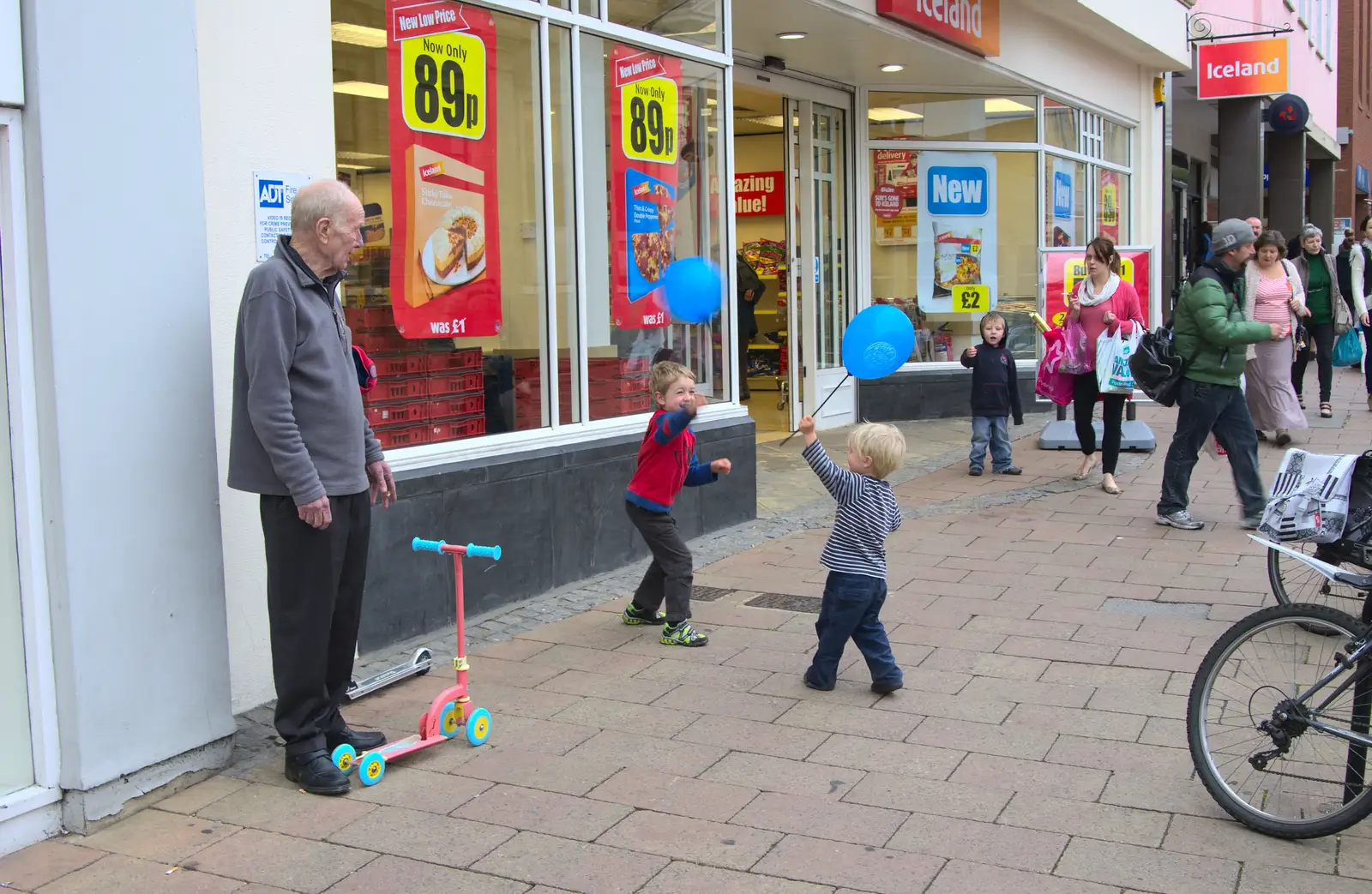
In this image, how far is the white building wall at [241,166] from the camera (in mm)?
5031

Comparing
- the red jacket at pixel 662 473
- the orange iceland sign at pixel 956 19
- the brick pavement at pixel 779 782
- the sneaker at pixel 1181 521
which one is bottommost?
the brick pavement at pixel 779 782

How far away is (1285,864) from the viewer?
3709mm

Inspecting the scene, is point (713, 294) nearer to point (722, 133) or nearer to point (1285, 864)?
point (722, 133)

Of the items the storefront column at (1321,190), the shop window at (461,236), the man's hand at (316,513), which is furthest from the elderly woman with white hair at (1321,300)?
the storefront column at (1321,190)

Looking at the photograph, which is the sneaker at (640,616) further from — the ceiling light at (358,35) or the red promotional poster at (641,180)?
the ceiling light at (358,35)

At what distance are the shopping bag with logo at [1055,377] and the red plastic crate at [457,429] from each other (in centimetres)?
515

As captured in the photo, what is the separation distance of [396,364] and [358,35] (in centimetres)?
153

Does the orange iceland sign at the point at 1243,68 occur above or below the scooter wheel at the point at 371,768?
above

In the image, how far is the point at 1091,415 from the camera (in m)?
10.3

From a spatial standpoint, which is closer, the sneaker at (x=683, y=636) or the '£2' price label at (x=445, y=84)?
the sneaker at (x=683, y=636)

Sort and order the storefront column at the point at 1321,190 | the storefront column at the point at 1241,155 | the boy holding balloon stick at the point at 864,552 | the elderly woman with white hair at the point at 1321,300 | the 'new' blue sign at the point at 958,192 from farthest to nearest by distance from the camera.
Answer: the storefront column at the point at 1321,190 < the storefront column at the point at 1241,155 < the 'new' blue sign at the point at 958,192 < the elderly woman with white hair at the point at 1321,300 < the boy holding balloon stick at the point at 864,552

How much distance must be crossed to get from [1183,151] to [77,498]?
25.8m

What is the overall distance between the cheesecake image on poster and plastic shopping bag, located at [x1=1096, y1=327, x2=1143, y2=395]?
16.5 feet

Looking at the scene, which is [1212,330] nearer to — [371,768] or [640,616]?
[640,616]
